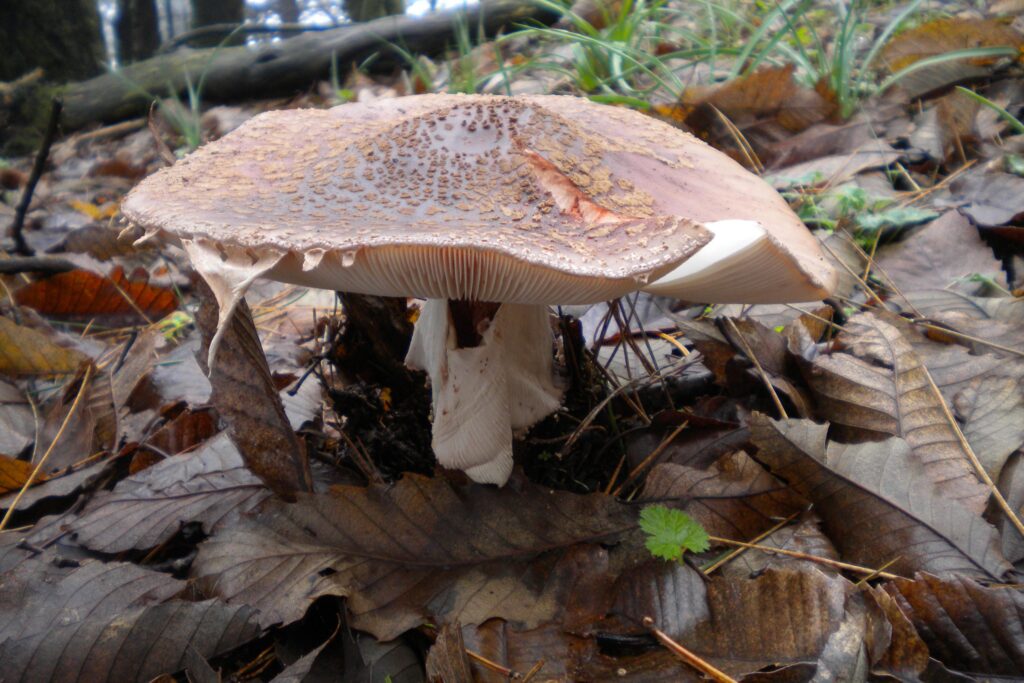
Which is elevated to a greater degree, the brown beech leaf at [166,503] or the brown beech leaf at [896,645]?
the brown beech leaf at [896,645]

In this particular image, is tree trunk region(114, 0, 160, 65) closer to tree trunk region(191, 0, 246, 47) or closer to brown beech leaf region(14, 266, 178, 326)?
tree trunk region(191, 0, 246, 47)

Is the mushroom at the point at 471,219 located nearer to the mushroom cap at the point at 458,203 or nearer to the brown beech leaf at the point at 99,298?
the mushroom cap at the point at 458,203

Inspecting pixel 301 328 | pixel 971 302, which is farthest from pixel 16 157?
pixel 971 302

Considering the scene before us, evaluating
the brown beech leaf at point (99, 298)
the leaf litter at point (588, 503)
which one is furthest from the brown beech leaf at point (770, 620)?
the brown beech leaf at point (99, 298)

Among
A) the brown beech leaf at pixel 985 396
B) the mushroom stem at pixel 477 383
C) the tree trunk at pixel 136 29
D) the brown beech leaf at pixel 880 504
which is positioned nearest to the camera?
the brown beech leaf at pixel 880 504

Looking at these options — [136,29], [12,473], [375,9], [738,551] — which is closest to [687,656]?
[738,551]

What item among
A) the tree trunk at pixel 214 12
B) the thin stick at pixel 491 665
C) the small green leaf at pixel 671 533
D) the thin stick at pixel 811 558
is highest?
the tree trunk at pixel 214 12

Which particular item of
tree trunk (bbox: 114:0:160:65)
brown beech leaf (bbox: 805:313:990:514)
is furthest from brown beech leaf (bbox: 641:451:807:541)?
tree trunk (bbox: 114:0:160:65)
